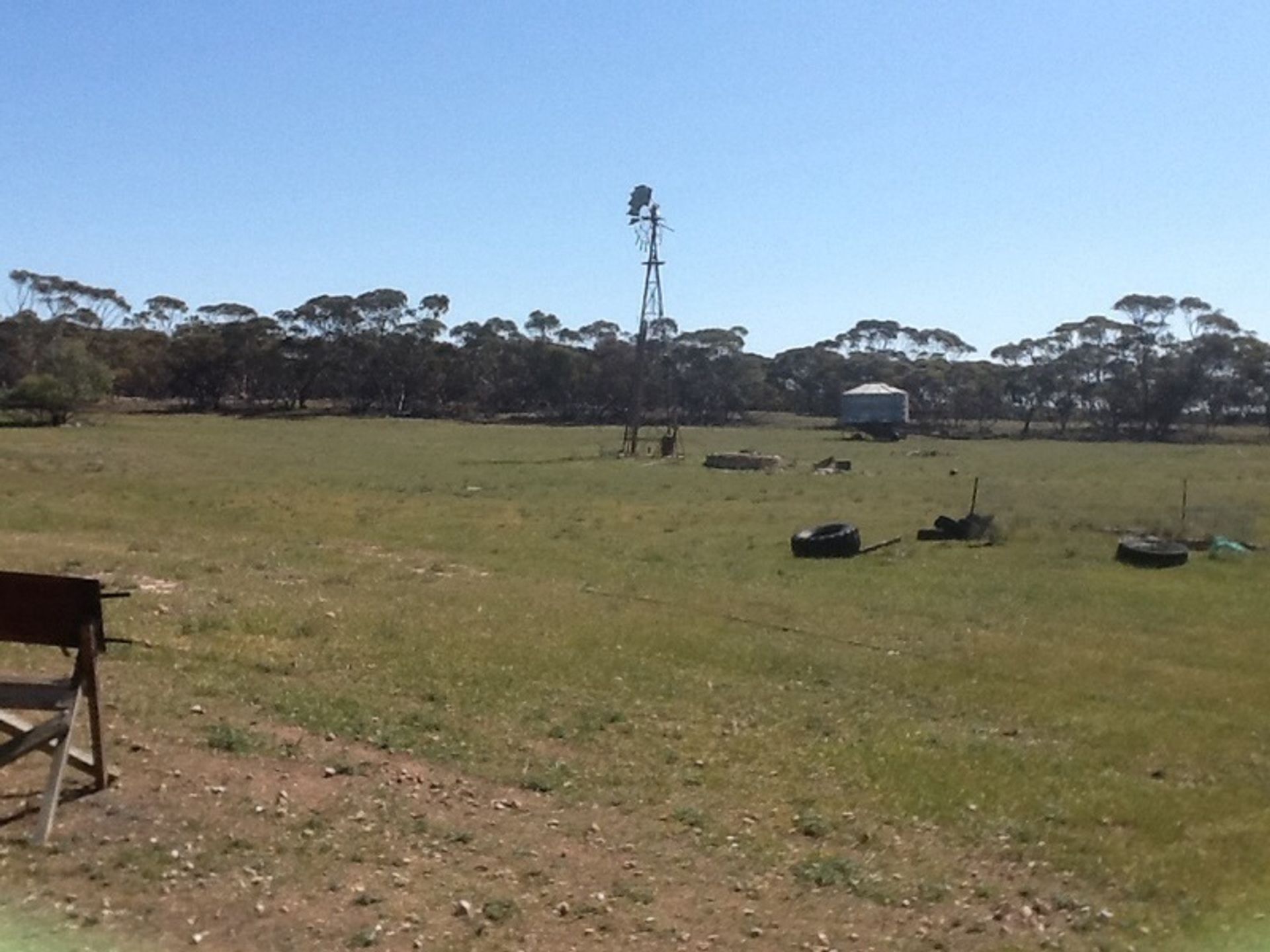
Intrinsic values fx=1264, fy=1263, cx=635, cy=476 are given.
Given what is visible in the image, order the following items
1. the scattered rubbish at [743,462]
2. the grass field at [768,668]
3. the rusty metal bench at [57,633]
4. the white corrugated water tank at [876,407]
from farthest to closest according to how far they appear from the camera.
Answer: the white corrugated water tank at [876,407] → the scattered rubbish at [743,462] → the grass field at [768,668] → the rusty metal bench at [57,633]

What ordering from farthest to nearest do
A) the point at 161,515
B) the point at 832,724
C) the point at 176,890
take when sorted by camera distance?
the point at 161,515
the point at 832,724
the point at 176,890

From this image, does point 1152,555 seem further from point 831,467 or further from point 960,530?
point 831,467

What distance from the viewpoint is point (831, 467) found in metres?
58.4

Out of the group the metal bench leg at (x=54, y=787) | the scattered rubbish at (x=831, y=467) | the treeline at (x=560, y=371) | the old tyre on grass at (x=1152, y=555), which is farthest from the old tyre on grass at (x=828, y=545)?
the treeline at (x=560, y=371)

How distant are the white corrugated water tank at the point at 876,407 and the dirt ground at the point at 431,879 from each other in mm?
110458

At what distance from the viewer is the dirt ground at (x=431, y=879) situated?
645 cm

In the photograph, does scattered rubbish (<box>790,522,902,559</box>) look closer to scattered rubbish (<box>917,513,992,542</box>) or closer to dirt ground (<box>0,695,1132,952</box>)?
scattered rubbish (<box>917,513,992,542</box>)

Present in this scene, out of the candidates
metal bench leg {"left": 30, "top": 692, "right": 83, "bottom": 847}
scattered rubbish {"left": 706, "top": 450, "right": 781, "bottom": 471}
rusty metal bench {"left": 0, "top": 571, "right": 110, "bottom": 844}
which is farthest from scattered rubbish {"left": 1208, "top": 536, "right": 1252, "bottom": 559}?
scattered rubbish {"left": 706, "top": 450, "right": 781, "bottom": 471}

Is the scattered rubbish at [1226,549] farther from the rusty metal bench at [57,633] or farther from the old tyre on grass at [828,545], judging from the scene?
the rusty metal bench at [57,633]

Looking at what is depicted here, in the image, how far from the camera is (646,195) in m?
69.0

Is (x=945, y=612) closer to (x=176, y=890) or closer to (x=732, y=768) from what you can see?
(x=732, y=768)

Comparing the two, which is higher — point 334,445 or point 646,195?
point 646,195

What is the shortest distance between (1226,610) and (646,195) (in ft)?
173

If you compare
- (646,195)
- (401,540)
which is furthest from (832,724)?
(646,195)
